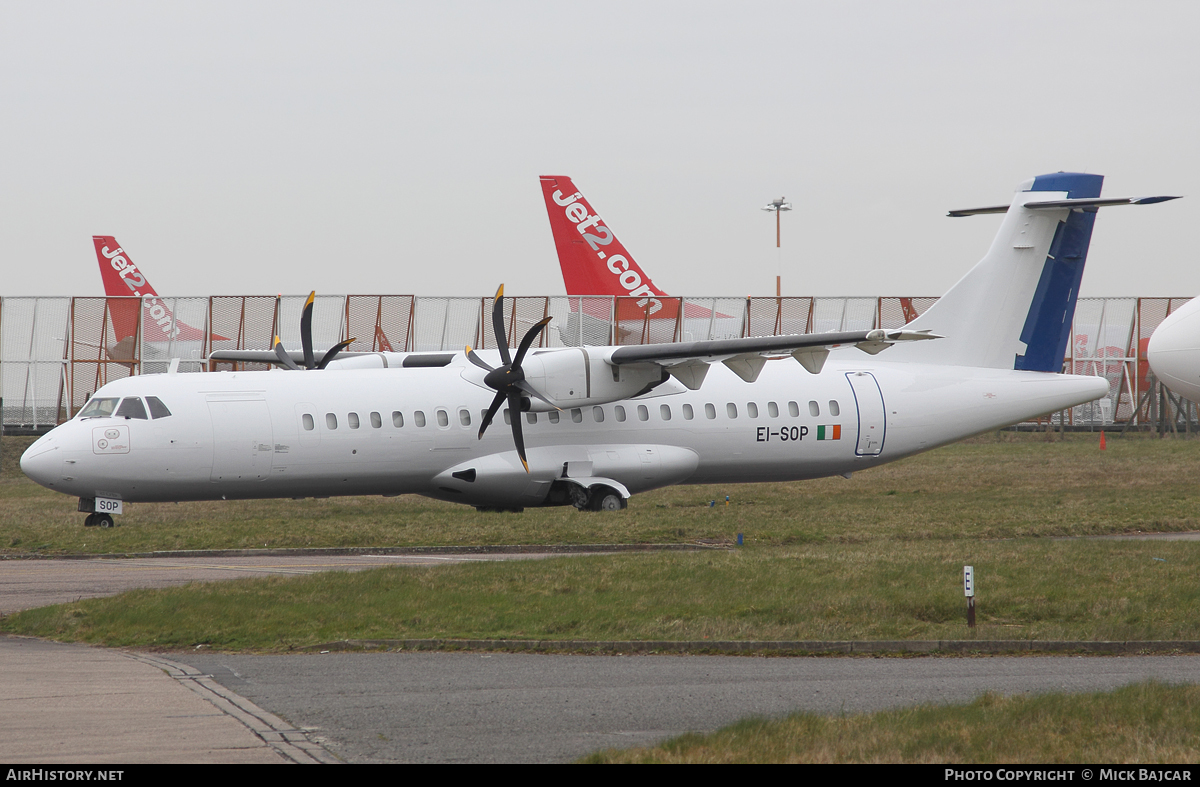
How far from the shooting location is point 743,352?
78.4 feet

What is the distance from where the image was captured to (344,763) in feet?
24.3

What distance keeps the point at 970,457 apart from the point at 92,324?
3100 cm

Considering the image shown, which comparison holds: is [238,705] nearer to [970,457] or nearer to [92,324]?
[92,324]

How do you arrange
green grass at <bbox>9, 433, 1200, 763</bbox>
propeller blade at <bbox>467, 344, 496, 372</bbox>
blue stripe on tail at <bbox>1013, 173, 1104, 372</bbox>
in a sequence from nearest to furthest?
green grass at <bbox>9, 433, 1200, 763</bbox> < propeller blade at <bbox>467, 344, 496, 372</bbox> < blue stripe on tail at <bbox>1013, 173, 1104, 372</bbox>

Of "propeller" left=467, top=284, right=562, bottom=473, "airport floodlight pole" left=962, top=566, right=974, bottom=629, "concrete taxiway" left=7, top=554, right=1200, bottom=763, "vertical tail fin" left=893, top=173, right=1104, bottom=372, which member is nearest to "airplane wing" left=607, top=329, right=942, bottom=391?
"propeller" left=467, top=284, right=562, bottom=473

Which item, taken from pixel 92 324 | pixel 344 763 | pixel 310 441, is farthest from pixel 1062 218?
pixel 92 324

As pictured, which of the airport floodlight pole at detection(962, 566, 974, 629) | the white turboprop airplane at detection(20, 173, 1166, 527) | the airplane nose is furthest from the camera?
the white turboprop airplane at detection(20, 173, 1166, 527)

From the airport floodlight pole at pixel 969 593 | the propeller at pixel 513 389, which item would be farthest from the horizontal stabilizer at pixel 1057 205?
the airport floodlight pole at pixel 969 593

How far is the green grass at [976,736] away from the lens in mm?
7457

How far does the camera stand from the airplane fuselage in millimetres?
23125

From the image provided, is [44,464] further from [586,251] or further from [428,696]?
[586,251]

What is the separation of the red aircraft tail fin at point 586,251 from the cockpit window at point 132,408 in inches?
871

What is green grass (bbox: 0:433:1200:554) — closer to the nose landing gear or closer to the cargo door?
the nose landing gear

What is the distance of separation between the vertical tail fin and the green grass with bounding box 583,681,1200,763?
20.0 m
